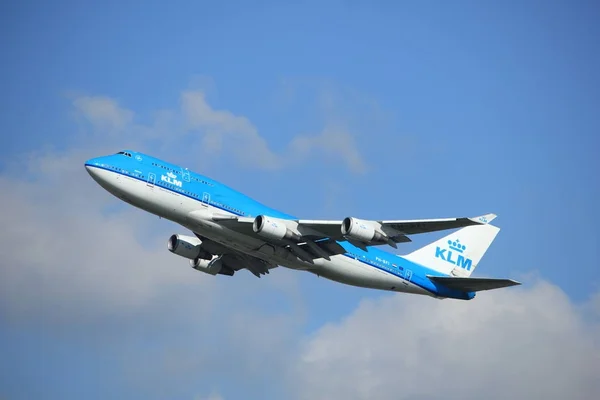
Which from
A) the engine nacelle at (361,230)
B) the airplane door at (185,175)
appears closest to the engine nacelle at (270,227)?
the engine nacelle at (361,230)

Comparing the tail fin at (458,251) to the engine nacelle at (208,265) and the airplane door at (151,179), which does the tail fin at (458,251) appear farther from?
the airplane door at (151,179)

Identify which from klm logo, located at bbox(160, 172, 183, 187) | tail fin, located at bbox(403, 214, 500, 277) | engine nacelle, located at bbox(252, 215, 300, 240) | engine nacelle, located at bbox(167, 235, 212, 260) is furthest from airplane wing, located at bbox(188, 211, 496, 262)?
tail fin, located at bbox(403, 214, 500, 277)

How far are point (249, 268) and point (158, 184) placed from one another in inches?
498

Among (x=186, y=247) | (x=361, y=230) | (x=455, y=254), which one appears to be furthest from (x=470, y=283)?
(x=186, y=247)

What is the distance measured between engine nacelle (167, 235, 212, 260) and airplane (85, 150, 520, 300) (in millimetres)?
66

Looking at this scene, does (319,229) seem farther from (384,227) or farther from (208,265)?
(208,265)

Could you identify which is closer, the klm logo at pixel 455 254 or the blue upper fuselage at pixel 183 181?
the blue upper fuselage at pixel 183 181

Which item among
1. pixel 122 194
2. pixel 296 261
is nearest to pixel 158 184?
pixel 122 194

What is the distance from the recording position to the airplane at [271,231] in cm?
5297

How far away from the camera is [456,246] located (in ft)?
220

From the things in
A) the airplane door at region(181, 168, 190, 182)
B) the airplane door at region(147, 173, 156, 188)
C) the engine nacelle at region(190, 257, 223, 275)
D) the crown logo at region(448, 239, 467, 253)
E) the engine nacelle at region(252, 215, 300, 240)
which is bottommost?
the engine nacelle at region(252, 215, 300, 240)

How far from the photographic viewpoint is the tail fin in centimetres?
6469

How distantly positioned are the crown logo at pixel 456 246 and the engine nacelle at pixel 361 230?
14639mm

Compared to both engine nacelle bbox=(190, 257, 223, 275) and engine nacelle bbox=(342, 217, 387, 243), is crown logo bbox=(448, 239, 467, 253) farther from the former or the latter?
engine nacelle bbox=(190, 257, 223, 275)
